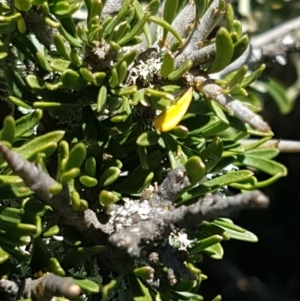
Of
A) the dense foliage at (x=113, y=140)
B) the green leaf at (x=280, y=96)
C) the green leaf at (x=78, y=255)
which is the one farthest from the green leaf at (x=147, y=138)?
the green leaf at (x=280, y=96)

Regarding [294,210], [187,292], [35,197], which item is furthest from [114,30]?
[294,210]

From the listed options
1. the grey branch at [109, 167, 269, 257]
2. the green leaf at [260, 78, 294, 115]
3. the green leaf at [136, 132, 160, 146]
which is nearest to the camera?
the grey branch at [109, 167, 269, 257]

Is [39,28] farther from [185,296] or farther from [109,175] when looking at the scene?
[185,296]

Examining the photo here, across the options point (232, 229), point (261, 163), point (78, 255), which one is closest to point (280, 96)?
point (261, 163)

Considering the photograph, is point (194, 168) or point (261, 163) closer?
point (194, 168)

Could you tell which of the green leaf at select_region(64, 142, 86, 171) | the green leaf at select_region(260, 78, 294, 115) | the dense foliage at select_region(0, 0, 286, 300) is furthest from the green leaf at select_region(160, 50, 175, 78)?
the green leaf at select_region(260, 78, 294, 115)

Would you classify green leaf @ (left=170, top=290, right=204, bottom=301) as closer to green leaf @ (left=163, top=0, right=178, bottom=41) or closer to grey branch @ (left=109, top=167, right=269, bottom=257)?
grey branch @ (left=109, top=167, right=269, bottom=257)

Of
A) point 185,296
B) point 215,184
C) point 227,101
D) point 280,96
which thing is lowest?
point 280,96
